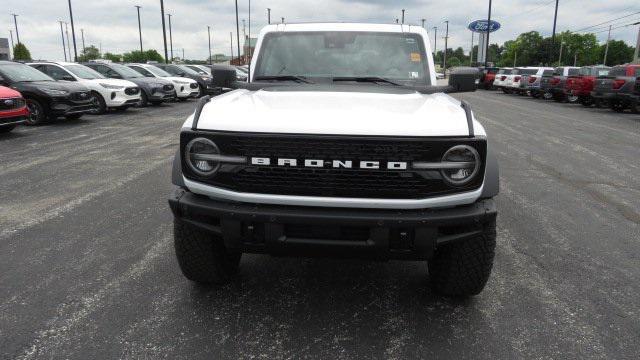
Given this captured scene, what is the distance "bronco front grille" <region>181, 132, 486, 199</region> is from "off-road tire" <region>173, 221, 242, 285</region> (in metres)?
0.63

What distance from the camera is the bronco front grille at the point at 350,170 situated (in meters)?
2.70

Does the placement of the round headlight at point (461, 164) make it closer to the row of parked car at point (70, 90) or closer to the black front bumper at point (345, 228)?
the black front bumper at point (345, 228)

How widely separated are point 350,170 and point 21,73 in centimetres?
1332

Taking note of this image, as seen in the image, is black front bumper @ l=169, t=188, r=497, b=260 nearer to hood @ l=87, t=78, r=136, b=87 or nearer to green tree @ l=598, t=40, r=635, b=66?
hood @ l=87, t=78, r=136, b=87

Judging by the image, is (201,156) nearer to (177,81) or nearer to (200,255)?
(200,255)

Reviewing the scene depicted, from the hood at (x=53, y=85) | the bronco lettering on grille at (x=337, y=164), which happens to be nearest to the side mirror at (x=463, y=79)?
the bronco lettering on grille at (x=337, y=164)

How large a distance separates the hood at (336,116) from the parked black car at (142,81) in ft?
53.7

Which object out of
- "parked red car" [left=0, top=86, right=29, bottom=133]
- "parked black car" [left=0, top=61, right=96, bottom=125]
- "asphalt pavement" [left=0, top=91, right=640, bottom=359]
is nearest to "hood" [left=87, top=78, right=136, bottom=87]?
"parked black car" [left=0, top=61, right=96, bottom=125]

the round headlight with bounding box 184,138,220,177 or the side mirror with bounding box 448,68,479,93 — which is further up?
the side mirror with bounding box 448,68,479,93

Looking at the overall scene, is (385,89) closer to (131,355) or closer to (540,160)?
(131,355)

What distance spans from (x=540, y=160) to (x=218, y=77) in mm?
6418

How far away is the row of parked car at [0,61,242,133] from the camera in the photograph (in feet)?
36.9

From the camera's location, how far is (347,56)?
13.9 ft

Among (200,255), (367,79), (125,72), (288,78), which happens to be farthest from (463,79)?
(125,72)
